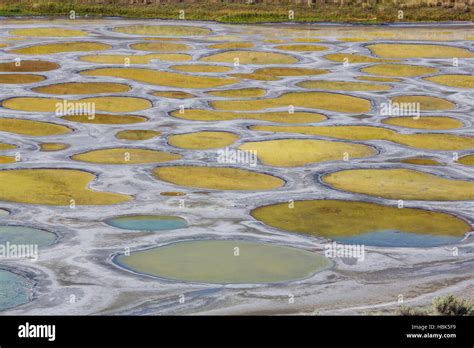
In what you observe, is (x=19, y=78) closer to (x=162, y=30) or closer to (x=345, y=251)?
(x=162, y=30)

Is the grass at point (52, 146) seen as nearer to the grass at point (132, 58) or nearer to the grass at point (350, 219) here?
the grass at point (350, 219)

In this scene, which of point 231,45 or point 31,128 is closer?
point 31,128

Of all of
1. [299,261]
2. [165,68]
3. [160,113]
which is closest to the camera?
[299,261]

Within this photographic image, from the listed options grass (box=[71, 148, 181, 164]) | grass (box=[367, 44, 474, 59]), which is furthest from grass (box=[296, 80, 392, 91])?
grass (box=[71, 148, 181, 164])

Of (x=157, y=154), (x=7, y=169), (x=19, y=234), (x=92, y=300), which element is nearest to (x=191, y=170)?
(x=157, y=154)

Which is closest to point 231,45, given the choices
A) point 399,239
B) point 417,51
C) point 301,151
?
point 417,51
